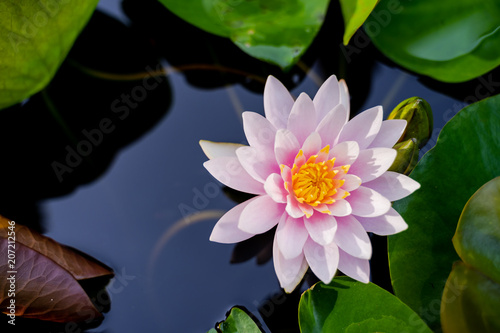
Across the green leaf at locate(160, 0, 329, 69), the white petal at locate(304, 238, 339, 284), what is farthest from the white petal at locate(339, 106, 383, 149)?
the green leaf at locate(160, 0, 329, 69)

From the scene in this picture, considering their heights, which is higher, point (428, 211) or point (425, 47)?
point (425, 47)

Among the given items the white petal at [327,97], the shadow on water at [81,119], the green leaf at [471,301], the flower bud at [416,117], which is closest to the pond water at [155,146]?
the shadow on water at [81,119]

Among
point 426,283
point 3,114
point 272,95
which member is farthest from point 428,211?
point 3,114

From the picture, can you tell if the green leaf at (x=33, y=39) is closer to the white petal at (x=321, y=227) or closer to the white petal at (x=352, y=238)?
the white petal at (x=321, y=227)

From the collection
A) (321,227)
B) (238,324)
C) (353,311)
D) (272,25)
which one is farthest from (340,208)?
(272,25)

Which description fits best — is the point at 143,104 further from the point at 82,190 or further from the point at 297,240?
the point at 297,240

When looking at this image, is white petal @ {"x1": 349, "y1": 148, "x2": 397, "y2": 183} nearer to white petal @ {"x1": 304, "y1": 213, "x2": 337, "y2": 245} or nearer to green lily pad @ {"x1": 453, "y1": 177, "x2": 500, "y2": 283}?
white petal @ {"x1": 304, "y1": 213, "x2": 337, "y2": 245}

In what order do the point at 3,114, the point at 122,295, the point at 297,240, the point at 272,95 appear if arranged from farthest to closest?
1. the point at 3,114
2. the point at 122,295
3. the point at 272,95
4. the point at 297,240
